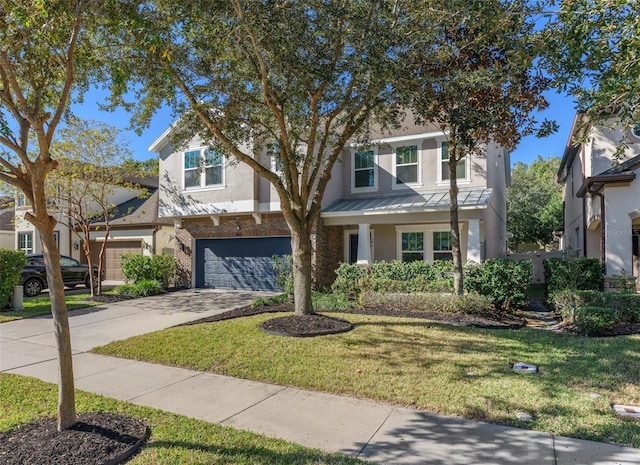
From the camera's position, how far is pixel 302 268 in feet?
29.7

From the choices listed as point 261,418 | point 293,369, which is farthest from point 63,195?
point 261,418

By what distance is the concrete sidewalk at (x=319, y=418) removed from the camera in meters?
3.83

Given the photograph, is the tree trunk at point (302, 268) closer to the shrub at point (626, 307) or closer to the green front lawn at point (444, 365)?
the green front lawn at point (444, 365)

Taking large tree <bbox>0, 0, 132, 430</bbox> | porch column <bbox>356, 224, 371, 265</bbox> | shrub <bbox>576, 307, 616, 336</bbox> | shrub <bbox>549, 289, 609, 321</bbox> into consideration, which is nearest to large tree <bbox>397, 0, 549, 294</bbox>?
shrub <bbox>549, 289, 609, 321</bbox>

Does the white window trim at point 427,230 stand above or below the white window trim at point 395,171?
below

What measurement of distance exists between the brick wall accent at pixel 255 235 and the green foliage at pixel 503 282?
5.43m

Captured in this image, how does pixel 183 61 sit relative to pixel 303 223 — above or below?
above

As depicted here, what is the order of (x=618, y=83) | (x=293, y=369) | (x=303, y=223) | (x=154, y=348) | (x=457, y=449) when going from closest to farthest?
(x=457, y=449)
(x=618, y=83)
(x=293, y=369)
(x=154, y=348)
(x=303, y=223)

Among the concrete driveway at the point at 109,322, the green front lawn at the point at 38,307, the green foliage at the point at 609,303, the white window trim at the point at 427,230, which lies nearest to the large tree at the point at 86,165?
the green front lawn at the point at 38,307

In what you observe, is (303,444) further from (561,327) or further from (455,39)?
(455,39)

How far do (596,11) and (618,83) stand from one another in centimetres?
92

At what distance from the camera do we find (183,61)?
858cm

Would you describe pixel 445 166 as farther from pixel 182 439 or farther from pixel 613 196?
pixel 182 439

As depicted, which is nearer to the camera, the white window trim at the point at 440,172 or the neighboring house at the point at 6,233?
the white window trim at the point at 440,172
